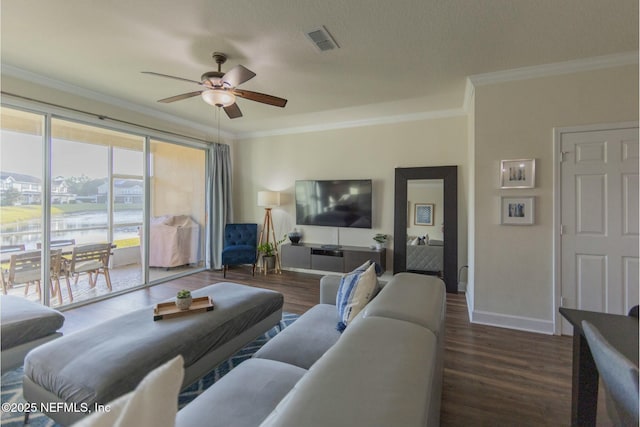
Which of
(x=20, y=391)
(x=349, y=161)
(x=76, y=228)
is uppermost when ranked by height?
(x=349, y=161)

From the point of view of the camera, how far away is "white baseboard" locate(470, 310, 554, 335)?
2.92 m

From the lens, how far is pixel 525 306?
3.00 meters

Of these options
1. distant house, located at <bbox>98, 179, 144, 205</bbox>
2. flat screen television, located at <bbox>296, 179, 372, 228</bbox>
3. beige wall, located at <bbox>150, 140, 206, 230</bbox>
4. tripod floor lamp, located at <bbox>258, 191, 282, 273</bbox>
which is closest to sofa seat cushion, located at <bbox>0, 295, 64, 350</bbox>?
distant house, located at <bbox>98, 179, 144, 205</bbox>

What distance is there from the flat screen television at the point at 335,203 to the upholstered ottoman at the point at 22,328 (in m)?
3.58

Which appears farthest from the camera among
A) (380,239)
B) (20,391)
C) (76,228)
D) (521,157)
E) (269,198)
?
(269,198)

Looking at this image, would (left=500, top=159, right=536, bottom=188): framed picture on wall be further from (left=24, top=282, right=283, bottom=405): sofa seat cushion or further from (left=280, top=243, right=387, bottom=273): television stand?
(left=24, top=282, right=283, bottom=405): sofa seat cushion

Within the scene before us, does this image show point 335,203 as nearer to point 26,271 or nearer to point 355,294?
point 355,294

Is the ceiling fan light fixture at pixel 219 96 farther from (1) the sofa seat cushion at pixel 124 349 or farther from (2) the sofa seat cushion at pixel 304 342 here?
(2) the sofa seat cushion at pixel 304 342

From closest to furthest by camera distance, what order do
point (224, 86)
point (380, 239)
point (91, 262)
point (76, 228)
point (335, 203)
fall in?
point (224, 86), point (76, 228), point (91, 262), point (380, 239), point (335, 203)

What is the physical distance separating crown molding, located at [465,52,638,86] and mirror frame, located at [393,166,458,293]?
1.44m

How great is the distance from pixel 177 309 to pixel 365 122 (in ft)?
13.0

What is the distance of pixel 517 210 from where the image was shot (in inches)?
118

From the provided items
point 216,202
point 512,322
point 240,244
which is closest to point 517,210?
point 512,322

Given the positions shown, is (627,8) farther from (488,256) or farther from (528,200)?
(488,256)
